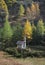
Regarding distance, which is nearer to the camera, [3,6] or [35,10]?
[35,10]

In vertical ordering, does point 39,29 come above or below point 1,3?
below

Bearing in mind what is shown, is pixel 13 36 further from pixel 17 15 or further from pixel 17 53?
pixel 17 15

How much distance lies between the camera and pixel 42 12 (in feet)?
282

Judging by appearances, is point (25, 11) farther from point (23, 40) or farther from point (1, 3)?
point (23, 40)

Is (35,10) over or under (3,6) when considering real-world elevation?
under

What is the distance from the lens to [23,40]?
60.6m

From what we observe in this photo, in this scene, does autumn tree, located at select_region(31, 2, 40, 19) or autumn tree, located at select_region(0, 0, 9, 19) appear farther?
autumn tree, located at select_region(0, 0, 9, 19)

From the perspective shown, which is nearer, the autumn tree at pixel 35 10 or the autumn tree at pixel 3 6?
the autumn tree at pixel 35 10

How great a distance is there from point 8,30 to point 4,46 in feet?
15.8

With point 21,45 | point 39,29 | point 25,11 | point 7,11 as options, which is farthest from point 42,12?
point 21,45

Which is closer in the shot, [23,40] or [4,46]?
[4,46]

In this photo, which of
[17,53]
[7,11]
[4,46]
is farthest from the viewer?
[7,11]

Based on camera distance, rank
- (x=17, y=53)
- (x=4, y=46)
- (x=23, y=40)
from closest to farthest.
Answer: (x=17, y=53), (x=4, y=46), (x=23, y=40)

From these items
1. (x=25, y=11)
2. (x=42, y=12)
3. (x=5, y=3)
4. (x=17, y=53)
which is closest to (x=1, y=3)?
(x=5, y=3)
